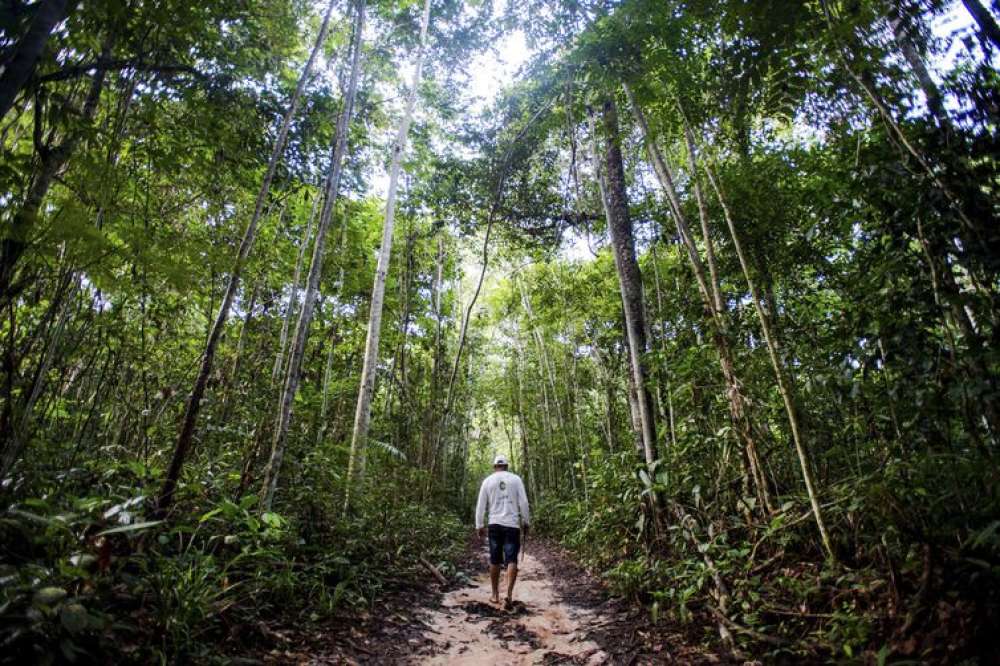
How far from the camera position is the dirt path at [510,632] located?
3647 mm

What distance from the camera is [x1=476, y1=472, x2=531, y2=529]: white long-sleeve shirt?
5766 millimetres

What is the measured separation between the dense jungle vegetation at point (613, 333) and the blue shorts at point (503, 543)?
127cm

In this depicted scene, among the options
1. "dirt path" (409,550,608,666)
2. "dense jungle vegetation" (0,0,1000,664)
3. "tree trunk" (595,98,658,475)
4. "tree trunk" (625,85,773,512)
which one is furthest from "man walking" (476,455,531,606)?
"tree trunk" (625,85,773,512)

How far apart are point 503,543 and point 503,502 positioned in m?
0.52

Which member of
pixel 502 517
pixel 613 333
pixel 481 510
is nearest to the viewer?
pixel 502 517

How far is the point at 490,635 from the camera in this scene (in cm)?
428

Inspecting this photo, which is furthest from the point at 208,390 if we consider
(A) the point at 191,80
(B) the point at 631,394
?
(B) the point at 631,394

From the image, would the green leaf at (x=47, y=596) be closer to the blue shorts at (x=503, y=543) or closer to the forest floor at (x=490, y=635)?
the forest floor at (x=490, y=635)

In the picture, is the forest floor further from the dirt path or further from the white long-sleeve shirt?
the white long-sleeve shirt

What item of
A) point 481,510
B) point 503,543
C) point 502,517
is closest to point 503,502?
point 502,517

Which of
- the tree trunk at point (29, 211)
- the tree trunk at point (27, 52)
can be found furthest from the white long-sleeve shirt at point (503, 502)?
the tree trunk at point (27, 52)

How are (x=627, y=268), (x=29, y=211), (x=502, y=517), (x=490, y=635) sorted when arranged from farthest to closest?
1. (x=627, y=268)
2. (x=502, y=517)
3. (x=490, y=635)
4. (x=29, y=211)

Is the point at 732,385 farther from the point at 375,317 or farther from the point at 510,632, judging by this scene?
the point at 375,317

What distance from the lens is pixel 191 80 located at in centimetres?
434
